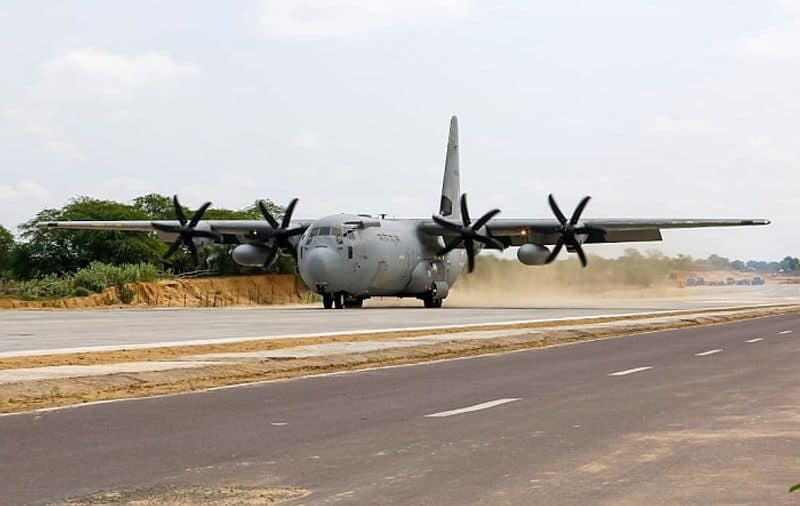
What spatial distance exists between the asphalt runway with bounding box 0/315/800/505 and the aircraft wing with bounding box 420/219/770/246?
4162 centimetres

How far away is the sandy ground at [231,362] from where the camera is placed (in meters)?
16.3

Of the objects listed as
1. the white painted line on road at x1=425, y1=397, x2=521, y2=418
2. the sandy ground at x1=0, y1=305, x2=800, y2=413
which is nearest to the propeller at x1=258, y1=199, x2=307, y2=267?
the sandy ground at x1=0, y1=305, x2=800, y2=413

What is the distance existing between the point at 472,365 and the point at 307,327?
15.4 meters

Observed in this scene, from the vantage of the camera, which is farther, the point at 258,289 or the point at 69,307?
the point at 258,289

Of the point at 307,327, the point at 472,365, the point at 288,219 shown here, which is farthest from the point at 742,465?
the point at 288,219

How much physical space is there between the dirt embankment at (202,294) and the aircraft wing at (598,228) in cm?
2327

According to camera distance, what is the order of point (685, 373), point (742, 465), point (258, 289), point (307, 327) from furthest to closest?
point (258, 289) → point (307, 327) → point (685, 373) → point (742, 465)

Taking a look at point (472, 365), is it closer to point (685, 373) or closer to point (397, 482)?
point (685, 373)

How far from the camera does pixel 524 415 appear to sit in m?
13.1

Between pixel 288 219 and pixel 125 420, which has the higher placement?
pixel 288 219

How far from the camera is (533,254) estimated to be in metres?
57.9

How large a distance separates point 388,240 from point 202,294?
29.6 metres

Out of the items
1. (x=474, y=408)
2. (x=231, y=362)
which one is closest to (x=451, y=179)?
(x=231, y=362)

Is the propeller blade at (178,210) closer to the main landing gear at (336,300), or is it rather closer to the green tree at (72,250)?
the main landing gear at (336,300)
